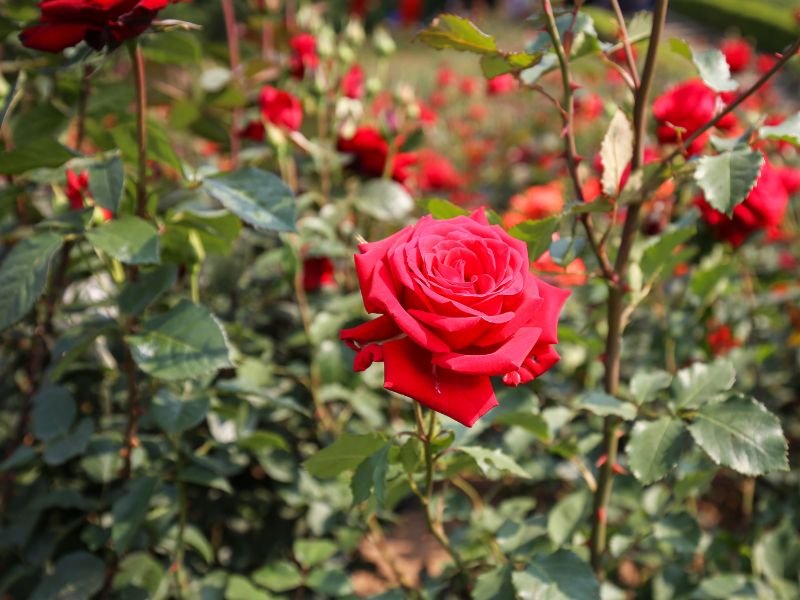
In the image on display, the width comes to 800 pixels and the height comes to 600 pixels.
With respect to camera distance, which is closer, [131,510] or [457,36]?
[457,36]

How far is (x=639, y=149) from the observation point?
0.70 meters

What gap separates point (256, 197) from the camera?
76 cm

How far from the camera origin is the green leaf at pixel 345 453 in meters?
0.64

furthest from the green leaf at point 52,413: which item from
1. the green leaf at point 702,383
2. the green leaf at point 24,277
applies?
the green leaf at point 702,383

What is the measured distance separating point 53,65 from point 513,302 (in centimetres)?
74

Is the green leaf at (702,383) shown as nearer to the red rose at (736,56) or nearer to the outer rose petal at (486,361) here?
the outer rose petal at (486,361)

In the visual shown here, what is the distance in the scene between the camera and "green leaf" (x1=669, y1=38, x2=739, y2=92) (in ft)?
2.36

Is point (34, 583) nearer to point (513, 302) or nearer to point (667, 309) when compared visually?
point (513, 302)

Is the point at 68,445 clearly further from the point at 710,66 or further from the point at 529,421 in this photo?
the point at 710,66

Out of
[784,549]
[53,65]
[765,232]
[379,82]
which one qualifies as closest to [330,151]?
[379,82]

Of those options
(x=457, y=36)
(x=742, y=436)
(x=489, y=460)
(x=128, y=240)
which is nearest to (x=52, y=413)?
(x=128, y=240)

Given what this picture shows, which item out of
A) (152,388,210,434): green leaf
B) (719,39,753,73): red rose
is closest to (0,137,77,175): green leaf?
(152,388,210,434): green leaf

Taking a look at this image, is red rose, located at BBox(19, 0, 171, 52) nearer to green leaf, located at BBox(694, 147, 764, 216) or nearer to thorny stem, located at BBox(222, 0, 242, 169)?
green leaf, located at BBox(694, 147, 764, 216)

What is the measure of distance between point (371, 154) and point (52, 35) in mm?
645
